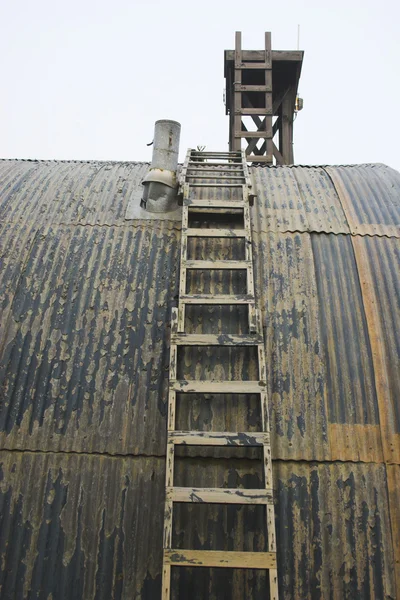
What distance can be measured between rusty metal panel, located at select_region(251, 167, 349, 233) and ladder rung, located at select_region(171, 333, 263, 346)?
212 centimetres

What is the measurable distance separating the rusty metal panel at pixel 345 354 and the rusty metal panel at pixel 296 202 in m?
0.33

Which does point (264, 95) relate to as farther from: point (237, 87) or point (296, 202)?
point (296, 202)

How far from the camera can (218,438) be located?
4.56 meters

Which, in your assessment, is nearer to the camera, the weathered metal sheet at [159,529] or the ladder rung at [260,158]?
the weathered metal sheet at [159,529]

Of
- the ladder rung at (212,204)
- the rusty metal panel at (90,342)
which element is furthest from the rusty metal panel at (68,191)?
the ladder rung at (212,204)

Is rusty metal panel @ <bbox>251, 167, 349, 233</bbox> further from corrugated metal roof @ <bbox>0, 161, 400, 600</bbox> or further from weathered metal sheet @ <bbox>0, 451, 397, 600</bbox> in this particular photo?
weathered metal sheet @ <bbox>0, 451, 397, 600</bbox>

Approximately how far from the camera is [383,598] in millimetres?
4438

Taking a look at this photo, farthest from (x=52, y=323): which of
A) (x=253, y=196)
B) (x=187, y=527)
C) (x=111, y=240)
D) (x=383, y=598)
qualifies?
(x=383, y=598)

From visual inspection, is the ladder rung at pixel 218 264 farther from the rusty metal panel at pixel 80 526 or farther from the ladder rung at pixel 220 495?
the ladder rung at pixel 220 495

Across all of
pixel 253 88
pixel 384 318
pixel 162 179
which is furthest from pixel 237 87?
pixel 384 318

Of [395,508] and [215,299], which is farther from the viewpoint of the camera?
[215,299]

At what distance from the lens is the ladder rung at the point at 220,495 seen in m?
4.25

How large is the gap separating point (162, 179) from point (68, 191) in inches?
63.1

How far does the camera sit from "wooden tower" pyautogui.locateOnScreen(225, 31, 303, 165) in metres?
11.5
